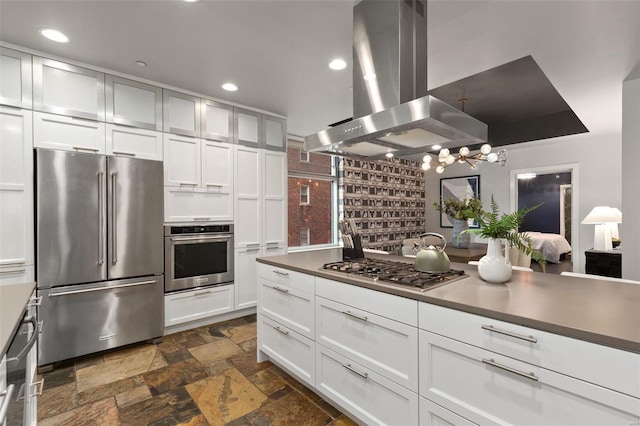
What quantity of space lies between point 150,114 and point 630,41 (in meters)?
4.01

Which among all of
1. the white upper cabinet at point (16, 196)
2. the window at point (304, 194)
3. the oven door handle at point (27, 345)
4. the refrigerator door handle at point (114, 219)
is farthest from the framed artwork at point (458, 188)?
the oven door handle at point (27, 345)

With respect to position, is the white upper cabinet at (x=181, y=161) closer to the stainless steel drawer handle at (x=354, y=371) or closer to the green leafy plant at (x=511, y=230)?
the stainless steel drawer handle at (x=354, y=371)

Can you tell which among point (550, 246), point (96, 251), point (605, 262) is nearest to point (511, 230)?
point (96, 251)

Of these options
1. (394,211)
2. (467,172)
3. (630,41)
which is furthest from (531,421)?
(467,172)

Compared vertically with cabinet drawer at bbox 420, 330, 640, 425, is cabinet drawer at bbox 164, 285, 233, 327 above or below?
below

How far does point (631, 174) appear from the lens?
2756 mm

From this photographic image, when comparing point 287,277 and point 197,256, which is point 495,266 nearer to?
point 287,277

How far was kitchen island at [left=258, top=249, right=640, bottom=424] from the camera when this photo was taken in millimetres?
970

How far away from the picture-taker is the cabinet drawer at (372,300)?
145 cm

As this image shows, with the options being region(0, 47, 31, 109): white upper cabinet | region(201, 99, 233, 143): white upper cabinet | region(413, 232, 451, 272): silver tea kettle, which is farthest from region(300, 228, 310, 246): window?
region(0, 47, 31, 109): white upper cabinet

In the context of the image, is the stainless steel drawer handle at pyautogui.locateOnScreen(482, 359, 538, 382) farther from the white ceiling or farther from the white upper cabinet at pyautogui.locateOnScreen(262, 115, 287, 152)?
the white upper cabinet at pyautogui.locateOnScreen(262, 115, 287, 152)

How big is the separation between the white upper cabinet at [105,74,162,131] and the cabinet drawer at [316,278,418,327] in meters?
2.36

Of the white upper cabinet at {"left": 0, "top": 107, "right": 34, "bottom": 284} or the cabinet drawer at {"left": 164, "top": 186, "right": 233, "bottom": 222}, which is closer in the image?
the white upper cabinet at {"left": 0, "top": 107, "right": 34, "bottom": 284}

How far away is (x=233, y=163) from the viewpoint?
3.54 m
